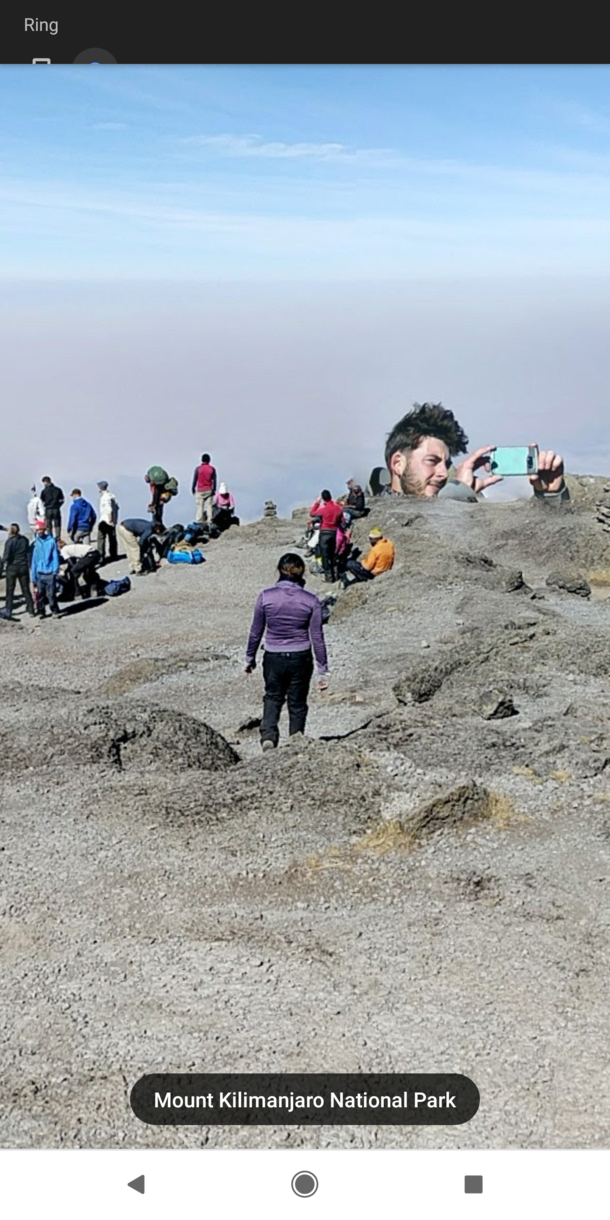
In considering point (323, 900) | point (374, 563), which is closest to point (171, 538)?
point (374, 563)

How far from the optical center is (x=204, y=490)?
34156 mm

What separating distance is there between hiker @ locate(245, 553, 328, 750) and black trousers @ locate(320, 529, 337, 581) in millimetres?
14179

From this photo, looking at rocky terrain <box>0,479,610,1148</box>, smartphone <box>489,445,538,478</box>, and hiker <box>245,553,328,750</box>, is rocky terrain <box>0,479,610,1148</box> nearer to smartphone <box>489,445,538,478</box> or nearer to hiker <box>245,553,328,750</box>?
hiker <box>245,553,328,750</box>

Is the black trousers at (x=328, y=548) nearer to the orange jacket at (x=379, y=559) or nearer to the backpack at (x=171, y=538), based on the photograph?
the orange jacket at (x=379, y=559)

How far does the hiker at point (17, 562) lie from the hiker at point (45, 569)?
0.90 ft

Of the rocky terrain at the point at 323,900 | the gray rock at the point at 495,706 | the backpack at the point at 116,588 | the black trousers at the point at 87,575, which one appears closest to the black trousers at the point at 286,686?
the rocky terrain at the point at 323,900

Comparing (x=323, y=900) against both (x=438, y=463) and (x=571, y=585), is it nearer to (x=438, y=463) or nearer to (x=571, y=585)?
(x=571, y=585)

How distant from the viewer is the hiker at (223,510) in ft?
114
